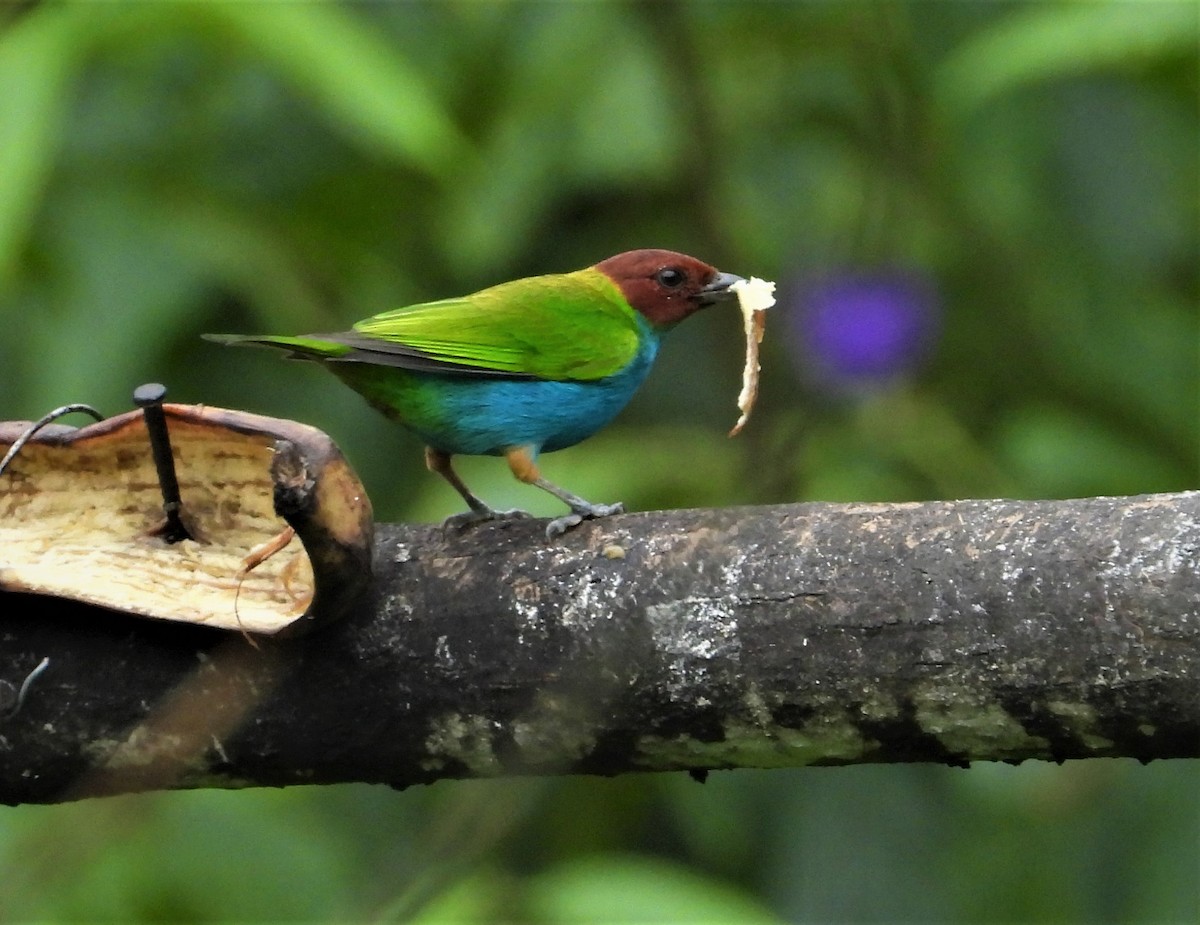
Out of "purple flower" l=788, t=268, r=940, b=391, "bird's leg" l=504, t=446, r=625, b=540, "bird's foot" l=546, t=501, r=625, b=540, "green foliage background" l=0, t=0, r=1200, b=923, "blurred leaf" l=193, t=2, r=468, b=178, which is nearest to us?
"bird's foot" l=546, t=501, r=625, b=540

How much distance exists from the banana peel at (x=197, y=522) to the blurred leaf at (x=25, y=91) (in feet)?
1.81

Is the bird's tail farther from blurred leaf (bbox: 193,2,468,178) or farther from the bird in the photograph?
blurred leaf (bbox: 193,2,468,178)

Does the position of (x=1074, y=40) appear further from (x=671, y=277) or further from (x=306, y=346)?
(x=306, y=346)

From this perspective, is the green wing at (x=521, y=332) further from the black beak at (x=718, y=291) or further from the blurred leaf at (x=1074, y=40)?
the blurred leaf at (x=1074, y=40)

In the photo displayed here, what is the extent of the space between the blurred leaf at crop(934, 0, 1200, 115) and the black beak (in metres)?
0.64

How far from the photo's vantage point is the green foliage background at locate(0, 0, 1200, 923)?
360 centimetres

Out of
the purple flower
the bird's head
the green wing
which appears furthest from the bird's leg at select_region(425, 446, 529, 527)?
the purple flower

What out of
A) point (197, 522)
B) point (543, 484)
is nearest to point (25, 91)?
point (197, 522)

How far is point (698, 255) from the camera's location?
4355 mm

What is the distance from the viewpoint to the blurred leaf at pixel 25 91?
9.60 feet

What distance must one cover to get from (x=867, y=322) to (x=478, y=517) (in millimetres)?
1501

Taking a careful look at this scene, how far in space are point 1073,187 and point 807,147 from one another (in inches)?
29.4

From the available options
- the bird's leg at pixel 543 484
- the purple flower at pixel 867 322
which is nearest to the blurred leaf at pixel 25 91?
the bird's leg at pixel 543 484

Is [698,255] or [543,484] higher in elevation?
[698,255]
